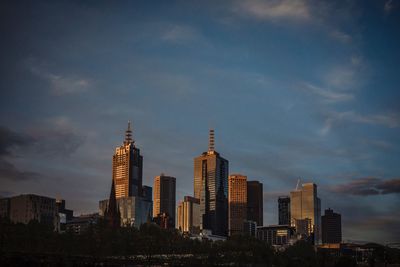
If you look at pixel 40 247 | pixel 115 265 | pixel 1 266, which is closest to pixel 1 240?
pixel 40 247

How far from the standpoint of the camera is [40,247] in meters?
184

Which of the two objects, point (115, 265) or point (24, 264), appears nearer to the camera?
point (24, 264)

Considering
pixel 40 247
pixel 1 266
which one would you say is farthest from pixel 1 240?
pixel 1 266

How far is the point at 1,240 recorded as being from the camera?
574 ft

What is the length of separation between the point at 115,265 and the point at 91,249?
10268mm

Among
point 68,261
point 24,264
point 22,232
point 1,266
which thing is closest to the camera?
point 1,266

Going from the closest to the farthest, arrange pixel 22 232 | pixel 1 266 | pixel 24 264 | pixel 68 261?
1. pixel 1 266
2. pixel 24 264
3. pixel 68 261
4. pixel 22 232

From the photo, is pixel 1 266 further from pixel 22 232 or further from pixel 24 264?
pixel 22 232

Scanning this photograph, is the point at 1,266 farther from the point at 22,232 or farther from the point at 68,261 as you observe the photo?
the point at 22,232

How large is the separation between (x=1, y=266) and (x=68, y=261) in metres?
25.2

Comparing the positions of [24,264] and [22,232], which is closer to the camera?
[24,264]

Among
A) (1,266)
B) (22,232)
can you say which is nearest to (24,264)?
(1,266)

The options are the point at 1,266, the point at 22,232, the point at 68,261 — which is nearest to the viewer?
the point at 1,266

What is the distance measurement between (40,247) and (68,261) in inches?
572
